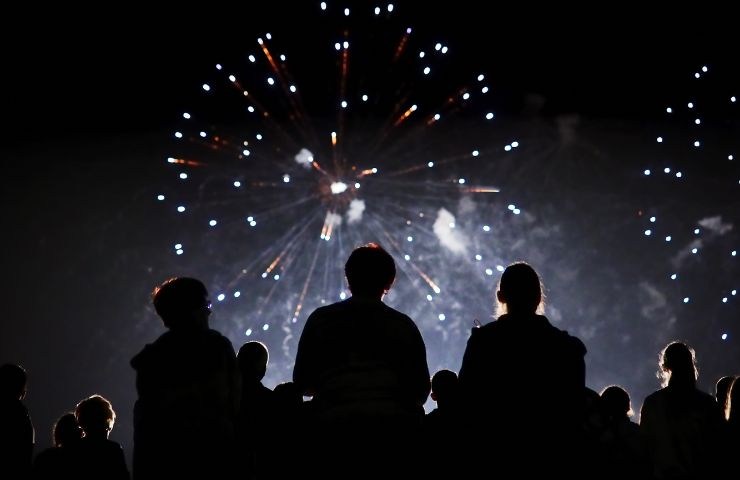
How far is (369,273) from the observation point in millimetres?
3281

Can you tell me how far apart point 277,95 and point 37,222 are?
5.47 meters

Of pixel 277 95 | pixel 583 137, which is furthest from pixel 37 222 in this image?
pixel 583 137

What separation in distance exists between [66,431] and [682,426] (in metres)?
3.66

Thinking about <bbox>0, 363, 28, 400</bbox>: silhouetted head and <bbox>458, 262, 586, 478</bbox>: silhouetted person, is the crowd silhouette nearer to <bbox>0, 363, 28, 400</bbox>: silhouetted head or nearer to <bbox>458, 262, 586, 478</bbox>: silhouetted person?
<bbox>458, 262, 586, 478</bbox>: silhouetted person

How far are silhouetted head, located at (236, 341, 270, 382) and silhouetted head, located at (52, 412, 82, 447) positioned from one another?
1.18m

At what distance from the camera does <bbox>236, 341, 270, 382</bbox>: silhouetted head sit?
4.53 meters

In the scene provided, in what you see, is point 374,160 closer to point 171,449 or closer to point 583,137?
point 583,137

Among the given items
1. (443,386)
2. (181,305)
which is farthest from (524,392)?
(443,386)

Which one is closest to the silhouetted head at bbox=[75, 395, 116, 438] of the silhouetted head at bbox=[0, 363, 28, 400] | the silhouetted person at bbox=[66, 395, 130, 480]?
the silhouetted person at bbox=[66, 395, 130, 480]

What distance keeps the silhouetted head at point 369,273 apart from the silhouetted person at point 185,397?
694 mm

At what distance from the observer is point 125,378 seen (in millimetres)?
18125

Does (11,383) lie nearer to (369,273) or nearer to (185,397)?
(185,397)

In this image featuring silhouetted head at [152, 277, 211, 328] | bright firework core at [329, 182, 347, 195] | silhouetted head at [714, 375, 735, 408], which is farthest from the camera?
bright firework core at [329, 182, 347, 195]

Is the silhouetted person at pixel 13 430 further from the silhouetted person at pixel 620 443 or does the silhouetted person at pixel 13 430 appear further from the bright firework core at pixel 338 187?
the bright firework core at pixel 338 187
